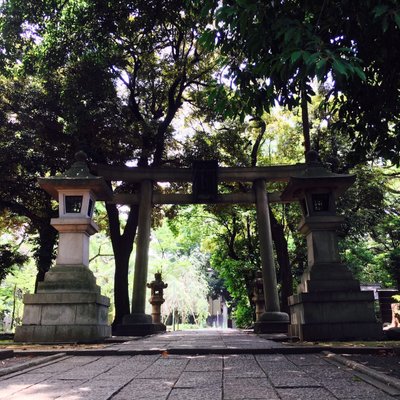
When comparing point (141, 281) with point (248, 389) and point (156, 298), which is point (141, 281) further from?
point (248, 389)

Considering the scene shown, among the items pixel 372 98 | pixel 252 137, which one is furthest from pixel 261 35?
pixel 252 137

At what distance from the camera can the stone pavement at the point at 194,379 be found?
3002 mm

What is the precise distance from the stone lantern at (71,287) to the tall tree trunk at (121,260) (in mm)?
3391

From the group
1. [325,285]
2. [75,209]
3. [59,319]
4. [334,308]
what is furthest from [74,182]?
[334,308]

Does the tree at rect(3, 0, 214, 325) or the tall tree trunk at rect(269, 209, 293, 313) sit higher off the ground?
the tree at rect(3, 0, 214, 325)

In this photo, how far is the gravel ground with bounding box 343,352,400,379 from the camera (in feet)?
12.9

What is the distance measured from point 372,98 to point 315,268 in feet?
13.1

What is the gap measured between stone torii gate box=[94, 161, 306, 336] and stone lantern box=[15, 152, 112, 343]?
3014mm

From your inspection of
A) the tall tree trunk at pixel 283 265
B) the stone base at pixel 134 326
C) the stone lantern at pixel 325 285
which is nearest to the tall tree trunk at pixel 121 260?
the stone base at pixel 134 326

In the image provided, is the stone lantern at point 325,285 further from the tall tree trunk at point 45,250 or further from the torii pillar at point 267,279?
the tall tree trunk at point 45,250

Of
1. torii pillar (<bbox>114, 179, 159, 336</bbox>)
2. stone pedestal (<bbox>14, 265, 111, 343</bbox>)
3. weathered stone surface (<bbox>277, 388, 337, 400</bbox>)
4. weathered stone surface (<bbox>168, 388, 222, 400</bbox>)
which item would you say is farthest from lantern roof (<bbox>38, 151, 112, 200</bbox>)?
weathered stone surface (<bbox>277, 388, 337, 400</bbox>)

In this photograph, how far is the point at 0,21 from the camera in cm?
998

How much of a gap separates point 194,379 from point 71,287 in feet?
17.3

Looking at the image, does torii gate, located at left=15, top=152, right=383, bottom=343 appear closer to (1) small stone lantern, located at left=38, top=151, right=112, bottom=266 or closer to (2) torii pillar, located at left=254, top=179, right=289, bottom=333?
(1) small stone lantern, located at left=38, top=151, right=112, bottom=266
